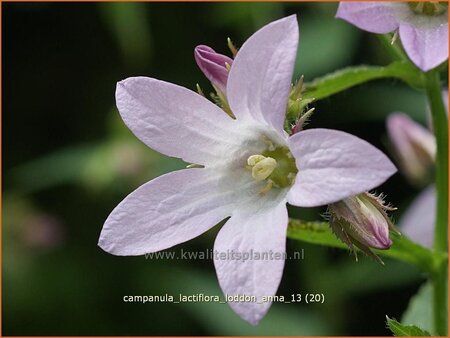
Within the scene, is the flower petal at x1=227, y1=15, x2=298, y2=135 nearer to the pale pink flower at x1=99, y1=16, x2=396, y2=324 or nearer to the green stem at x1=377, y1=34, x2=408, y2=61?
the pale pink flower at x1=99, y1=16, x2=396, y2=324

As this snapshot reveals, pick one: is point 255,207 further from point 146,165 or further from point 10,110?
A: point 10,110

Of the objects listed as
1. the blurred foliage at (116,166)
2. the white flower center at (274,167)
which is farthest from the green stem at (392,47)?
the blurred foliage at (116,166)

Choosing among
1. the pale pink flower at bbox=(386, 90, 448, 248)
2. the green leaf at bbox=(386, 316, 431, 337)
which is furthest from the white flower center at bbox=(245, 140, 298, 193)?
the pale pink flower at bbox=(386, 90, 448, 248)

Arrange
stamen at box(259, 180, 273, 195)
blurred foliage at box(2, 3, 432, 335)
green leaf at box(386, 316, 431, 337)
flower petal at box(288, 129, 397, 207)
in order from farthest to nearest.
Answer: blurred foliage at box(2, 3, 432, 335)
stamen at box(259, 180, 273, 195)
green leaf at box(386, 316, 431, 337)
flower petal at box(288, 129, 397, 207)

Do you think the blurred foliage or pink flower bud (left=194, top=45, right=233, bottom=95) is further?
the blurred foliage

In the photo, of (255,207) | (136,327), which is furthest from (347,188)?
(136,327)

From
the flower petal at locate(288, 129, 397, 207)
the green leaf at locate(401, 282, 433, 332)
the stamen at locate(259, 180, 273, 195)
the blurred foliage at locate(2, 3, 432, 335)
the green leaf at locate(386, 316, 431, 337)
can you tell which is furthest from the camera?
the blurred foliage at locate(2, 3, 432, 335)

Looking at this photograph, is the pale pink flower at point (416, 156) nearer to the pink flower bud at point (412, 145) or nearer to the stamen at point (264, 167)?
the pink flower bud at point (412, 145)
